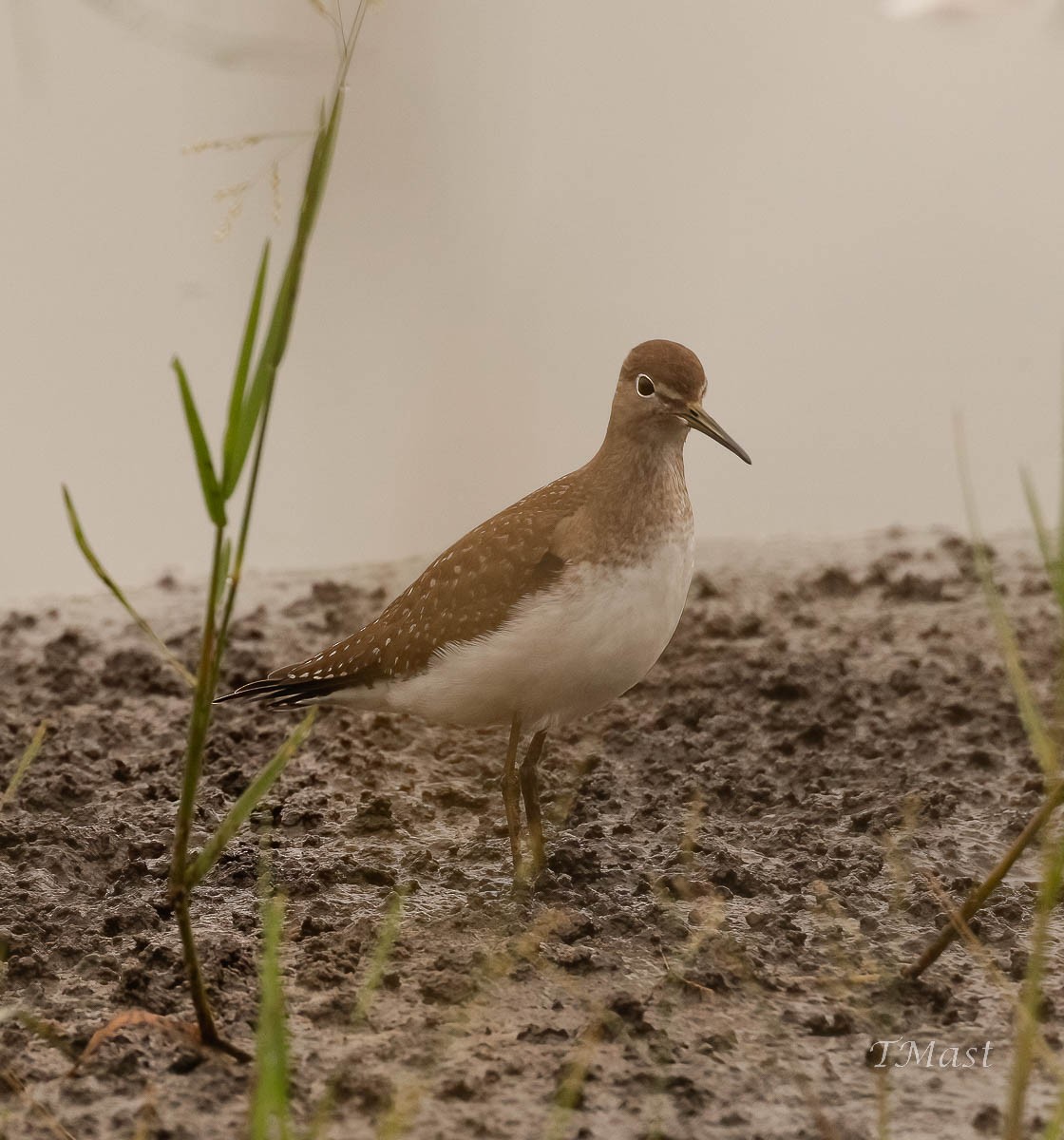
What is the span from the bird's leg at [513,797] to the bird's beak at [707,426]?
1.22 meters

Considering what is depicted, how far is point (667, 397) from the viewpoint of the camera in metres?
5.32

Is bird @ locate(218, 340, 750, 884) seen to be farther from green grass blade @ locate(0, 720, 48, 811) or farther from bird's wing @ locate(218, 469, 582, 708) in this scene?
green grass blade @ locate(0, 720, 48, 811)

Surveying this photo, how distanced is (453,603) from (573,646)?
54cm

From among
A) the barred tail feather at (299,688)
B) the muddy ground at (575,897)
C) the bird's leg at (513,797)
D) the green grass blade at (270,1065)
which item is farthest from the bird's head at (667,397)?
the green grass blade at (270,1065)

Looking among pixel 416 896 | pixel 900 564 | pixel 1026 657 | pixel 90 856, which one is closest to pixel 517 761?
pixel 416 896

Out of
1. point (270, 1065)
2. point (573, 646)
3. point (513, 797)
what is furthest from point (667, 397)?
point (270, 1065)

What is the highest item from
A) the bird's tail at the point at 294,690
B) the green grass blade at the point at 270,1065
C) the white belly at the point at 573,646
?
the white belly at the point at 573,646

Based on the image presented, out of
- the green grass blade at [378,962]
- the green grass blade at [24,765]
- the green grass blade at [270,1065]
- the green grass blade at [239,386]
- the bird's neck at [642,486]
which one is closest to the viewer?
the green grass blade at [270,1065]

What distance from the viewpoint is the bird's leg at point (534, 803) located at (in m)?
5.40

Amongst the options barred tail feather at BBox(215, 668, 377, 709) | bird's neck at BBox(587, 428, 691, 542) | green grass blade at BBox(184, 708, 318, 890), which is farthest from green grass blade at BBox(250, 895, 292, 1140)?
barred tail feather at BBox(215, 668, 377, 709)

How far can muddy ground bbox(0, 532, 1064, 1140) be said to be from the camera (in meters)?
3.98

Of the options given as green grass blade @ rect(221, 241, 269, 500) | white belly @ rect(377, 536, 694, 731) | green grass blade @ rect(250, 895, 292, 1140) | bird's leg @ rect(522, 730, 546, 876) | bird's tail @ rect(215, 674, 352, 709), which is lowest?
green grass blade @ rect(250, 895, 292, 1140)

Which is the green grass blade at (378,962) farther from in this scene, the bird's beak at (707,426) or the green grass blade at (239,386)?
the bird's beak at (707,426)

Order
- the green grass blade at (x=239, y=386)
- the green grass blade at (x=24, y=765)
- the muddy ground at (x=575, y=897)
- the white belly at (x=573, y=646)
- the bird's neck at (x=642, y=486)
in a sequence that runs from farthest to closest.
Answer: the bird's neck at (x=642, y=486) < the white belly at (x=573, y=646) < the green grass blade at (x=24, y=765) < the muddy ground at (x=575, y=897) < the green grass blade at (x=239, y=386)
